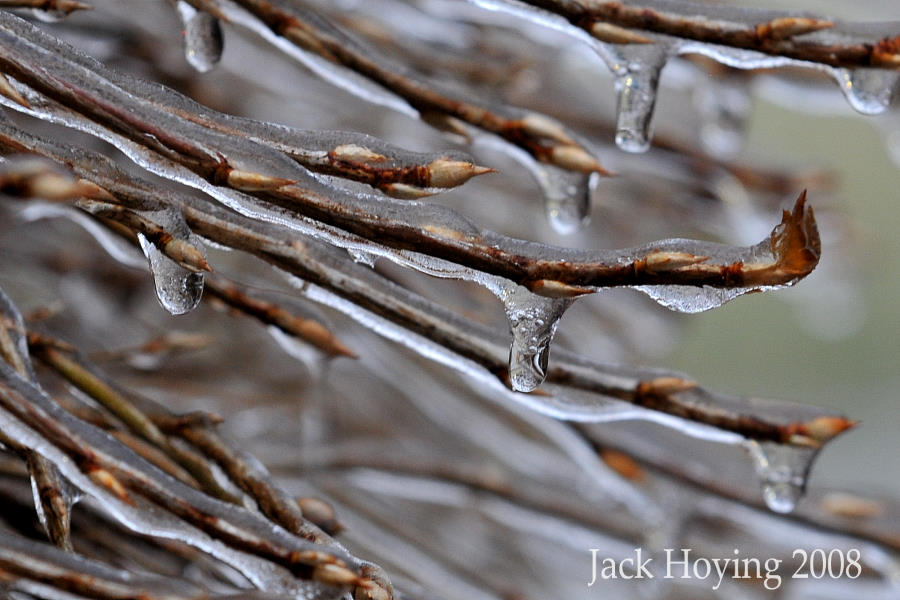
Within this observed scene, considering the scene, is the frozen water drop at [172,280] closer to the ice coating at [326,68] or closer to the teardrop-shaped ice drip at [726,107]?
the ice coating at [326,68]

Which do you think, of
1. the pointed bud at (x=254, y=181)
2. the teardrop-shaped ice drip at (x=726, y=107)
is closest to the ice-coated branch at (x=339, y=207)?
the pointed bud at (x=254, y=181)

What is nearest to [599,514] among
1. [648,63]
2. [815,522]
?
[815,522]

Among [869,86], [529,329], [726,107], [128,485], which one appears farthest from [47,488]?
[726,107]

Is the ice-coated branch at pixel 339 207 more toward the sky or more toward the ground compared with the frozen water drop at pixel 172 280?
more toward the sky

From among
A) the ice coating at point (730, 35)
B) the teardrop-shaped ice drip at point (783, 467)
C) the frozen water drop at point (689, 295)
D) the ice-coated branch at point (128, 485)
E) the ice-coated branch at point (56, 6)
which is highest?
the ice coating at point (730, 35)

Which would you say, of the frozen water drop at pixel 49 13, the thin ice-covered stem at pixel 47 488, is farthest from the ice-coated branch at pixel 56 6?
the thin ice-covered stem at pixel 47 488

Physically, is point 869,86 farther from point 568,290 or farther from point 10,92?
point 10,92

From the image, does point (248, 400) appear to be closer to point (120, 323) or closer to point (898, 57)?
point (120, 323)

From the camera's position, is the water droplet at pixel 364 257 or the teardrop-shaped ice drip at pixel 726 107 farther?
the teardrop-shaped ice drip at pixel 726 107
